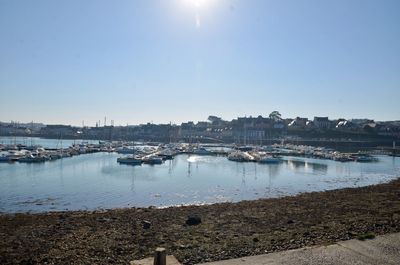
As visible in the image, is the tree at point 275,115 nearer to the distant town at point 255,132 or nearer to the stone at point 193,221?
the distant town at point 255,132

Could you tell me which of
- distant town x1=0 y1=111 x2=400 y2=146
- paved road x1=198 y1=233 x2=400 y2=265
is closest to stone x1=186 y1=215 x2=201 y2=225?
paved road x1=198 y1=233 x2=400 y2=265

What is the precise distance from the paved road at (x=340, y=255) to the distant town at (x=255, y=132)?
112m

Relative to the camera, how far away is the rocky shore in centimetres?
920

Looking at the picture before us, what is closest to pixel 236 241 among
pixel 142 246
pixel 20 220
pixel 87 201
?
pixel 142 246

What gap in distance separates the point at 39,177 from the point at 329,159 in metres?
53.6

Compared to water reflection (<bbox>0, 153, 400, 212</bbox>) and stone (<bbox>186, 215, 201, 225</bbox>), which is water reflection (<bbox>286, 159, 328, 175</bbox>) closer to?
water reflection (<bbox>0, 153, 400, 212</bbox>)

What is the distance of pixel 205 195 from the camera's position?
93.5 ft

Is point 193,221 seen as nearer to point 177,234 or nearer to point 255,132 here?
point 177,234

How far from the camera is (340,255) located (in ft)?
23.6

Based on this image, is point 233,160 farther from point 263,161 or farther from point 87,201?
point 87,201

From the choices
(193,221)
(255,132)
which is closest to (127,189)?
(193,221)

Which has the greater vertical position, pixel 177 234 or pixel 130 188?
pixel 177 234

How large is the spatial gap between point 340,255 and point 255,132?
133 meters

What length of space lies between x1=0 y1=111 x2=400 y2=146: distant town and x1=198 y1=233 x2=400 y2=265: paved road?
112004 millimetres
